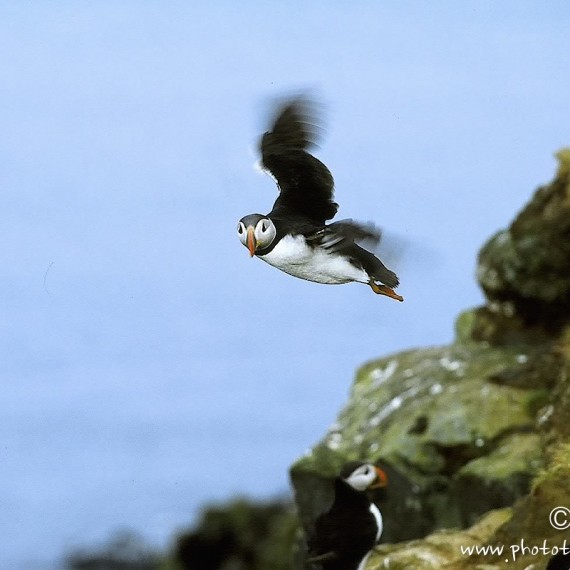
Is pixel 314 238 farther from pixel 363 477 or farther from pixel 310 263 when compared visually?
pixel 363 477

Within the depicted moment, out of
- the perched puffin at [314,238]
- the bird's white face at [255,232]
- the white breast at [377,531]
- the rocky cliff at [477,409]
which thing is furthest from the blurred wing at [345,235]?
the white breast at [377,531]

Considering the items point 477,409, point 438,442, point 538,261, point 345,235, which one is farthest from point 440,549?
point 538,261

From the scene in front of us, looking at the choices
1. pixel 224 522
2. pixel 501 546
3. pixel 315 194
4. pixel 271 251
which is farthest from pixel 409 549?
pixel 224 522

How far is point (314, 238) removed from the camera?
6.28 m

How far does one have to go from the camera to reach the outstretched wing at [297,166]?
712 centimetres

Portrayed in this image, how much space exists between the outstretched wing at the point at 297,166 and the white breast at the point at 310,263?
0.62 metres

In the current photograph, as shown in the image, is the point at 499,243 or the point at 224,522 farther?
the point at 224,522

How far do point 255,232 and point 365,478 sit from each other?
19.8 feet

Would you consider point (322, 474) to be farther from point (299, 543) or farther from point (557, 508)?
point (557, 508)

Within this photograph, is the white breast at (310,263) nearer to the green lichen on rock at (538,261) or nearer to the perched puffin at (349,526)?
the perched puffin at (349,526)

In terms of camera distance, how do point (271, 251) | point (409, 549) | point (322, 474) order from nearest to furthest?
point (271, 251), point (409, 549), point (322, 474)

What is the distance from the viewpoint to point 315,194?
7207mm

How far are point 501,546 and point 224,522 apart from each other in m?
19.2

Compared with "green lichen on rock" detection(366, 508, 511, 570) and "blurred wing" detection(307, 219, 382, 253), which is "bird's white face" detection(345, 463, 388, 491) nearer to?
"green lichen on rock" detection(366, 508, 511, 570)
